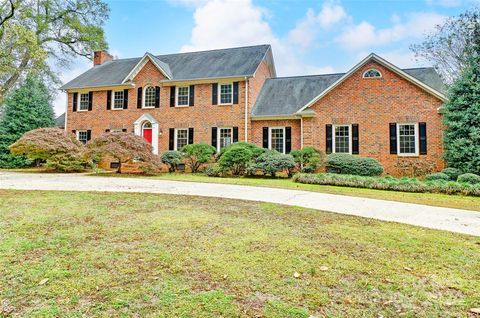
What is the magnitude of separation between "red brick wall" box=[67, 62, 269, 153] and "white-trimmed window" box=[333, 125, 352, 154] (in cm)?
543

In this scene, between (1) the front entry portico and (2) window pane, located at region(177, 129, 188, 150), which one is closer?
(2) window pane, located at region(177, 129, 188, 150)

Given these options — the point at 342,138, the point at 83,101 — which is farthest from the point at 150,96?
the point at 342,138

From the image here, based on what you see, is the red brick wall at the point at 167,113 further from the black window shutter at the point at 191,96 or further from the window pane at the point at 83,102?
the window pane at the point at 83,102

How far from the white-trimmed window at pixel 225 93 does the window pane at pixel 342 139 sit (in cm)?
683

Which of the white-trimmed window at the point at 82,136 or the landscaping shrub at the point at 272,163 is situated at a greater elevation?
the white-trimmed window at the point at 82,136

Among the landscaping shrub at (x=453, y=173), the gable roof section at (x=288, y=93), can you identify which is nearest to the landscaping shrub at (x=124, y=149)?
the gable roof section at (x=288, y=93)

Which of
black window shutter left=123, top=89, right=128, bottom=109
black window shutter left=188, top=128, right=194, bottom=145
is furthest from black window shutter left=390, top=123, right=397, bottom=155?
black window shutter left=123, top=89, right=128, bottom=109

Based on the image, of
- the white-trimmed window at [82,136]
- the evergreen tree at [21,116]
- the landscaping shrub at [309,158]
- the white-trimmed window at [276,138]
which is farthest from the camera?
the evergreen tree at [21,116]

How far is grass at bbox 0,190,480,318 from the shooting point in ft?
8.49

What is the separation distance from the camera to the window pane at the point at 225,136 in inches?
740

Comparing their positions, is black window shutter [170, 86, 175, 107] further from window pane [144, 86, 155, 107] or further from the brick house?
window pane [144, 86, 155, 107]

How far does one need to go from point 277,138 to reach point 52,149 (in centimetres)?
1299

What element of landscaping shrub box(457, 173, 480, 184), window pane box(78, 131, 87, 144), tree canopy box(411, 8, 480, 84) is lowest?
landscaping shrub box(457, 173, 480, 184)

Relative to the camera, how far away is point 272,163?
14.8 m
